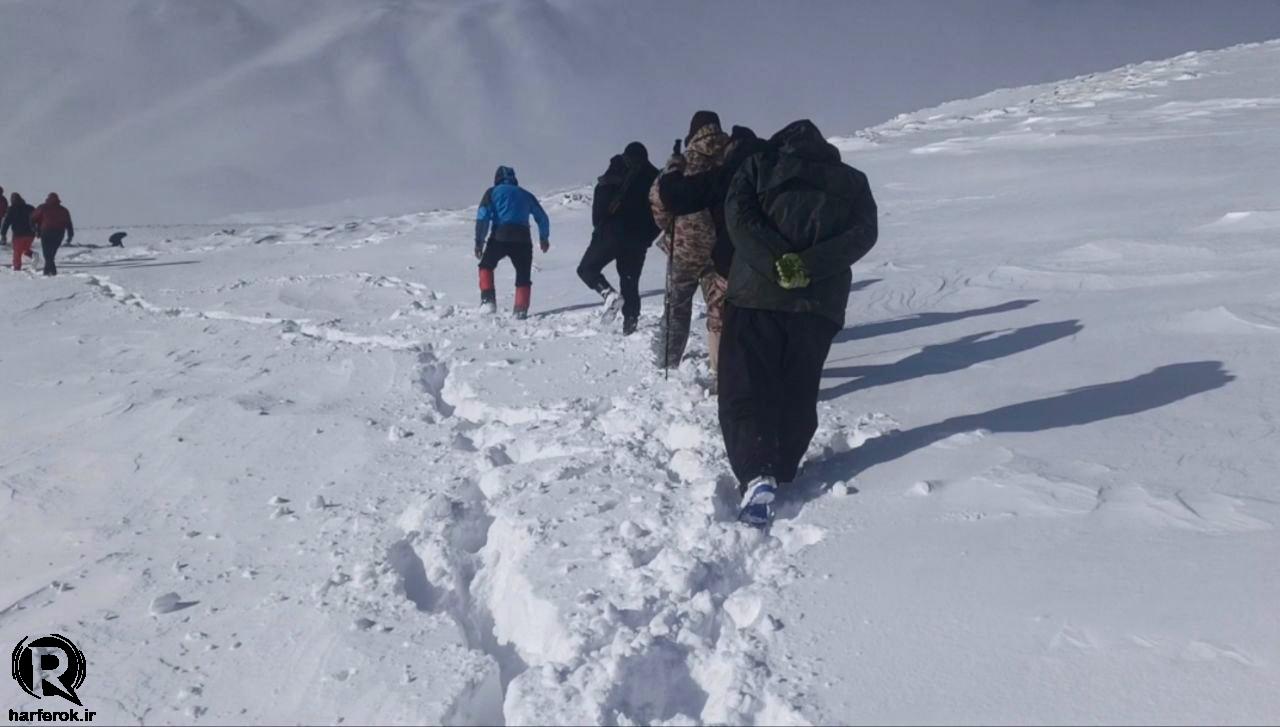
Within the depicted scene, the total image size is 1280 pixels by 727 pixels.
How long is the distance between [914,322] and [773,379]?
3.71 m

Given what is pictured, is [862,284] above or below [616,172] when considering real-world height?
below

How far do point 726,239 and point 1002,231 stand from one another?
6.81 meters

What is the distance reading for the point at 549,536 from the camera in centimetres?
435

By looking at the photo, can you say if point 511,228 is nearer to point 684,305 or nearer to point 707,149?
Answer: point 684,305

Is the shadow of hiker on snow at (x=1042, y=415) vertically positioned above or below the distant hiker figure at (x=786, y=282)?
below

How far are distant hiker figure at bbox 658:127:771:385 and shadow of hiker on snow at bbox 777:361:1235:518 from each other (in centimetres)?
109

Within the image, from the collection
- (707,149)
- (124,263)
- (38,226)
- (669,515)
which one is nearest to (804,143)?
(707,149)

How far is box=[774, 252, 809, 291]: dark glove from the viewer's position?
4.50 meters

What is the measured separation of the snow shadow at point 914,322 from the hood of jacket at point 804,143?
9.99ft

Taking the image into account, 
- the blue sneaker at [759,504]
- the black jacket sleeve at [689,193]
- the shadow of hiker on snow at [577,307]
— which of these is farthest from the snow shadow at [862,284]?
the blue sneaker at [759,504]

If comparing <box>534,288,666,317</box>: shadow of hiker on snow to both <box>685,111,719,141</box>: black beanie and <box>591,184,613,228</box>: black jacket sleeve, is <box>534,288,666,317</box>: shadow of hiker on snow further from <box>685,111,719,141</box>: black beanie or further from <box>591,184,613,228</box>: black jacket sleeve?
<box>685,111,719,141</box>: black beanie

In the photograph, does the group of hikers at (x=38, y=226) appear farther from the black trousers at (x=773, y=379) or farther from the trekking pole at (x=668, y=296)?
the black trousers at (x=773, y=379)

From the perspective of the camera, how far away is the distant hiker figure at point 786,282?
14.9 ft

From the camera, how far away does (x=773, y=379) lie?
4582mm
